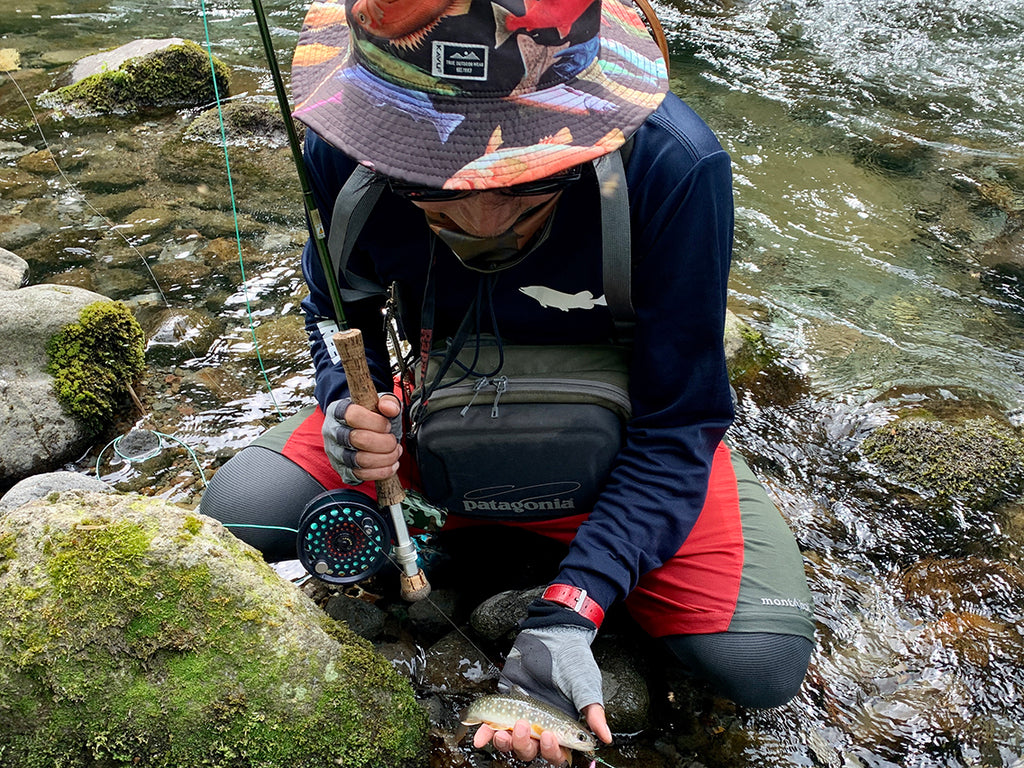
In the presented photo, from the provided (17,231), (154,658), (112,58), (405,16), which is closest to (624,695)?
(154,658)

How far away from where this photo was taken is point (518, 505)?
10.1 feet

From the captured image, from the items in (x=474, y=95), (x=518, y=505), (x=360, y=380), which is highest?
(x=474, y=95)

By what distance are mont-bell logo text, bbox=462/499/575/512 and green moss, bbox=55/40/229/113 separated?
6.82 m

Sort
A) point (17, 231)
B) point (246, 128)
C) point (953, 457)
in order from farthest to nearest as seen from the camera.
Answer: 1. point (246, 128)
2. point (17, 231)
3. point (953, 457)

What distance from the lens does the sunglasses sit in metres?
2.18

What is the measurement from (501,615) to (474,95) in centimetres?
209

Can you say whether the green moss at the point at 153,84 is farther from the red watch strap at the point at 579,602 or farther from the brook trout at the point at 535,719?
the brook trout at the point at 535,719

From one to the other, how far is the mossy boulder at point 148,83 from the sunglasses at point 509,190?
6672mm

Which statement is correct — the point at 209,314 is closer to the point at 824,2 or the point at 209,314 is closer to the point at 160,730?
the point at 160,730

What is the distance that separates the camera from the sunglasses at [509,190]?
2.18m

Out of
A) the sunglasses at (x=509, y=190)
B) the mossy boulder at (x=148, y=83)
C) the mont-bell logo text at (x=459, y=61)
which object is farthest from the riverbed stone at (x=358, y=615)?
the mossy boulder at (x=148, y=83)

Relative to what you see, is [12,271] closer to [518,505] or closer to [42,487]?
[42,487]

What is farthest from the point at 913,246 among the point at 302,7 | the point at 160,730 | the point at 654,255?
the point at 302,7

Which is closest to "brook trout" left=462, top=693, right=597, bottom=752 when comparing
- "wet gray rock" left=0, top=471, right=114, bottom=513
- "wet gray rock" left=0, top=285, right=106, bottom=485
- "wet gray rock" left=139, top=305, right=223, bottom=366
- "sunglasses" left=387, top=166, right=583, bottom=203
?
"sunglasses" left=387, top=166, right=583, bottom=203
